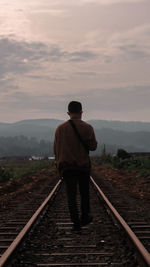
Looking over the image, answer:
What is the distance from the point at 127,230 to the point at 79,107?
6.90 ft

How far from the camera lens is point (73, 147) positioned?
559cm

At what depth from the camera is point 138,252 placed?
4.47m

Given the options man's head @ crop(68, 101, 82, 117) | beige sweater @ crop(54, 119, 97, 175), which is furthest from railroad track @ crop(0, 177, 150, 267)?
man's head @ crop(68, 101, 82, 117)

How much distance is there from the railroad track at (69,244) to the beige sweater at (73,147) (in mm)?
1110

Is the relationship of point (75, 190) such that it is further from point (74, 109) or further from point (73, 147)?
point (74, 109)

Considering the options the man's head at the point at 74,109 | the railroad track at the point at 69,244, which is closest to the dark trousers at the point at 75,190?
the railroad track at the point at 69,244

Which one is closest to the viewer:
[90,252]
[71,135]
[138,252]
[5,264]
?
[5,264]

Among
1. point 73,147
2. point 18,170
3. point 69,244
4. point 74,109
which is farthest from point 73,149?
point 18,170

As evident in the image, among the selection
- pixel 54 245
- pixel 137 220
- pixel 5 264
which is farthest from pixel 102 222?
pixel 5 264

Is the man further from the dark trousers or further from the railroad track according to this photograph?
the railroad track

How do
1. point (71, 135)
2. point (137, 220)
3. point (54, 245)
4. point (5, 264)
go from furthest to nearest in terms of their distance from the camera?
1. point (137, 220)
2. point (71, 135)
3. point (54, 245)
4. point (5, 264)

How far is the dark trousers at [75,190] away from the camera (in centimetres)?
567

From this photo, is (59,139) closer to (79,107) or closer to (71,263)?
(79,107)

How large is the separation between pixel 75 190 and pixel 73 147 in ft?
2.40
